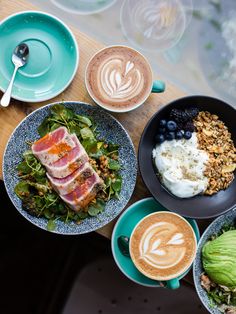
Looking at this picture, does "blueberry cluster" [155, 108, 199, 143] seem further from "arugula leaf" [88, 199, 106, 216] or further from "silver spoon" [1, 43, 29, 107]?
"silver spoon" [1, 43, 29, 107]

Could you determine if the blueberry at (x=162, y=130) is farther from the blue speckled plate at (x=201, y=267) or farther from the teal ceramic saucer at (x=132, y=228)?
the blue speckled plate at (x=201, y=267)

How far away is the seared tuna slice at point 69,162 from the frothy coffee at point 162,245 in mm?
254

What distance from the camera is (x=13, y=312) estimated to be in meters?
2.13

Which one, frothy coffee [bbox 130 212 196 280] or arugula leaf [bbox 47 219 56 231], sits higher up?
frothy coffee [bbox 130 212 196 280]

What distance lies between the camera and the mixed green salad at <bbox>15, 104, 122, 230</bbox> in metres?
1.69

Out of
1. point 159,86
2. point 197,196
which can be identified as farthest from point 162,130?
point 197,196

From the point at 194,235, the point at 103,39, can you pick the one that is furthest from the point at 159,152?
the point at 103,39

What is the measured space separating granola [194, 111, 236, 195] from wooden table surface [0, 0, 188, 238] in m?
0.13

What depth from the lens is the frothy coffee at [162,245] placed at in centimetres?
168

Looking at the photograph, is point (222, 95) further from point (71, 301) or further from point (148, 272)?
point (71, 301)

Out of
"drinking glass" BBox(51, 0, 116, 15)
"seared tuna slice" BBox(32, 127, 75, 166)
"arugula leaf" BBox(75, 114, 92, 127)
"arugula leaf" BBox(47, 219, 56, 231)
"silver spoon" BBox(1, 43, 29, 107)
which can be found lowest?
"arugula leaf" BBox(47, 219, 56, 231)

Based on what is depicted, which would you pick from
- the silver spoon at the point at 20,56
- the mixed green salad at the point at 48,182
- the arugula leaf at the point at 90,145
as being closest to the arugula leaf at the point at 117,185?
the mixed green salad at the point at 48,182

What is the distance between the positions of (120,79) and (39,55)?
0.26m

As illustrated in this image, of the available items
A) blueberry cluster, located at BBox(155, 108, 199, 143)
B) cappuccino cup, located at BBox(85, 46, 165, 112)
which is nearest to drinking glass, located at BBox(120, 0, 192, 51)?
cappuccino cup, located at BBox(85, 46, 165, 112)
